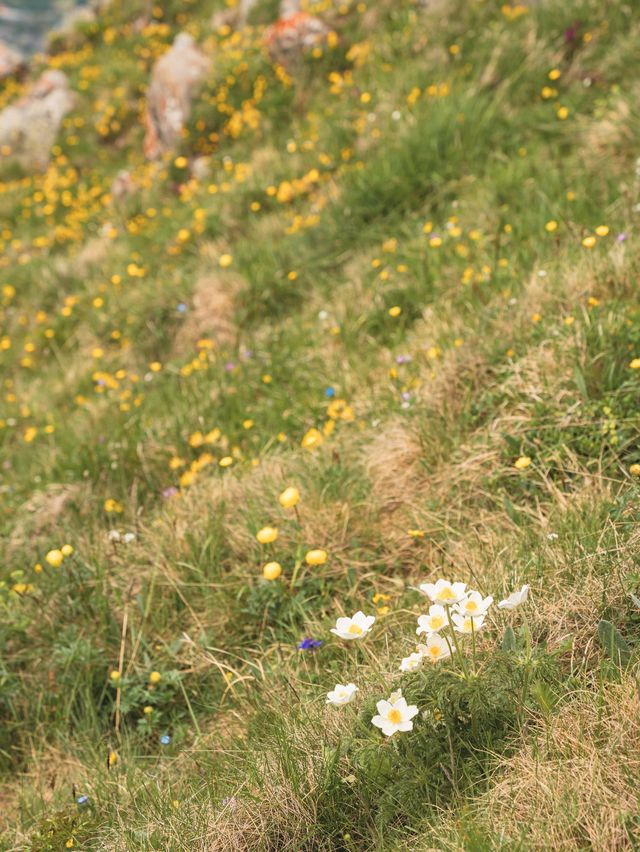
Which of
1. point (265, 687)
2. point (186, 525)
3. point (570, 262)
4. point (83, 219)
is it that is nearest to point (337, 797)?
point (265, 687)

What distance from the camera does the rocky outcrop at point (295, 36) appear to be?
24.3 feet

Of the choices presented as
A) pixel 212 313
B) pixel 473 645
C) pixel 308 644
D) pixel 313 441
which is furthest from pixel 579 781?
pixel 212 313

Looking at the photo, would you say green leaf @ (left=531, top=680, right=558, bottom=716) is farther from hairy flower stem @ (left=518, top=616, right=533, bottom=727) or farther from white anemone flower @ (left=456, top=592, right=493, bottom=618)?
white anemone flower @ (left=456, top=592, right=493, bottom=618)

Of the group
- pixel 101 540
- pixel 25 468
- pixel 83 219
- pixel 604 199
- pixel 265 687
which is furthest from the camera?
pixel 83 219

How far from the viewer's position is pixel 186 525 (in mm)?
3311

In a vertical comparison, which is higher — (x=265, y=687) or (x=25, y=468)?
(x=265, y=687)

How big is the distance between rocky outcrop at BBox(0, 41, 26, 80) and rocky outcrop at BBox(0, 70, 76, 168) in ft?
8.82

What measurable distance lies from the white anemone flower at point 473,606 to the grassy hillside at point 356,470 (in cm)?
11

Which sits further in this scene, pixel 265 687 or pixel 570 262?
pixel 570 262

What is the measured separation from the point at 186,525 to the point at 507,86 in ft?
13.5

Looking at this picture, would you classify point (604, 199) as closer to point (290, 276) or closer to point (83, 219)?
point (290, 276)

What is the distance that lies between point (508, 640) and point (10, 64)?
15002 millimetres

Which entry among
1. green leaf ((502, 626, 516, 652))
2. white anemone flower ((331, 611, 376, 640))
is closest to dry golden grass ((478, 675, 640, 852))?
green leaf ((502, 626, 516, 652))

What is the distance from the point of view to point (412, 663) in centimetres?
197
